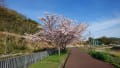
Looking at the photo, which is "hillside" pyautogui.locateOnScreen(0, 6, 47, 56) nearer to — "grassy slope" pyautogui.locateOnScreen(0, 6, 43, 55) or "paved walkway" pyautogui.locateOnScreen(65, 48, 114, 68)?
"grassy slope" pyautogui.locateOnScreen(0, 6, 43, 55)

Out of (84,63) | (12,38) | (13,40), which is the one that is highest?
(12,38)

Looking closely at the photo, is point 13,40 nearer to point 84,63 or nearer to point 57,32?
point 57,32

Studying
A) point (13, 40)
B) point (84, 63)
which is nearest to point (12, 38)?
point (13, 40)

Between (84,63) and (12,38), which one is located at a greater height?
(12,38)

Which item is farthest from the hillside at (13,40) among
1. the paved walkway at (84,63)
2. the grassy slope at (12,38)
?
the paved walkway at (84,63)

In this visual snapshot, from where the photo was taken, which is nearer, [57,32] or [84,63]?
[84,63]

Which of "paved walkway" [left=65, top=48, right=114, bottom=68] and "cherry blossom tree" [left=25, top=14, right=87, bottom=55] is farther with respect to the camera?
"cherry blossom tree" [left=25, top=14, right=87, bottom=55]

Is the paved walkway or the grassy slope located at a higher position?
the grassy slope

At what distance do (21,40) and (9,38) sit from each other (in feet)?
14.0

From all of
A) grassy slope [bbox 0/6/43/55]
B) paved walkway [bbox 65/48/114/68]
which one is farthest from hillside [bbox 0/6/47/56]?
paved walkway [bbox 65/48/114/68]

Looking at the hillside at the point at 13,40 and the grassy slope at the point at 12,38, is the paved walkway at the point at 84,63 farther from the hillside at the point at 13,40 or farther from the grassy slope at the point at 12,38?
the grassy slope at the point at 12,38

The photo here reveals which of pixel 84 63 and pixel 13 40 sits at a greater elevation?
pixel 13 40

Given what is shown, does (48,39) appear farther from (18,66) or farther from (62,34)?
(18,66)

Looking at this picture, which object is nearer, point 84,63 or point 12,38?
point 84,63
